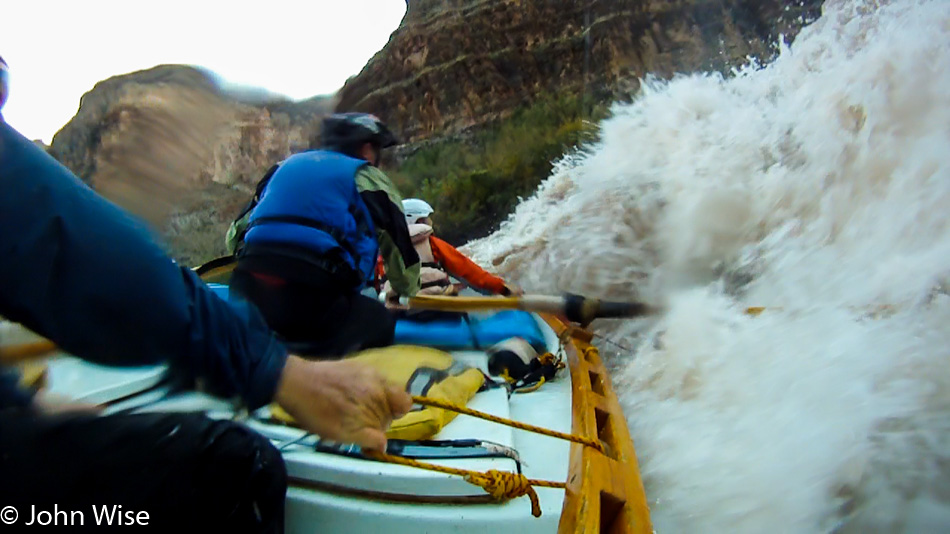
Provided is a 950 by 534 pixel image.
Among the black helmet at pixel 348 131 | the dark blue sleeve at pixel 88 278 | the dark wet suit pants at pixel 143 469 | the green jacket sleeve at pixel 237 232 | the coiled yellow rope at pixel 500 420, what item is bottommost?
the dark wet suit pants at pixel 143 469

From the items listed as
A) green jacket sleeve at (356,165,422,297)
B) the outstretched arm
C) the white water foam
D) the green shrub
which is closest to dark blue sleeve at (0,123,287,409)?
the white water foam

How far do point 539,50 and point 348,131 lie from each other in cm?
1583

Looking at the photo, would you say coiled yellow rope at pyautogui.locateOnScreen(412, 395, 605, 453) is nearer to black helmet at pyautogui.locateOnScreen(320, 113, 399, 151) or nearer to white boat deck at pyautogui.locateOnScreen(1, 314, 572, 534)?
white boat deck at pyautogui.locateOnScreen(1, 314, 572, 534)

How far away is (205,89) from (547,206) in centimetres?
628

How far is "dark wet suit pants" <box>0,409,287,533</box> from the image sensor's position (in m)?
0.79

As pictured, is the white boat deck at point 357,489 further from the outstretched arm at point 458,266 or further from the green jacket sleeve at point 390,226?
the outstretched arm at point 458,266

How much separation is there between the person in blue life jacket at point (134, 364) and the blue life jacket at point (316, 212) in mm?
1341

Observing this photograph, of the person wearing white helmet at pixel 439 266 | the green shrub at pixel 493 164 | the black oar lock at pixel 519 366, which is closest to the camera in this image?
the black oar lock at pixel 519 366

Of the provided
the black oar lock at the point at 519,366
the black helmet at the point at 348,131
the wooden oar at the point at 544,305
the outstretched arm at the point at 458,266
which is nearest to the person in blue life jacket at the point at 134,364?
the black oar lock at the point at 519,366

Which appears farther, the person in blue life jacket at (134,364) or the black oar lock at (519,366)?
the black oar lock at (519,366)

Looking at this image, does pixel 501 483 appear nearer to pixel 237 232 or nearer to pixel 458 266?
pixel 237 232

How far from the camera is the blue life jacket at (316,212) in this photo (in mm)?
2318

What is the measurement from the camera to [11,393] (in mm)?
798

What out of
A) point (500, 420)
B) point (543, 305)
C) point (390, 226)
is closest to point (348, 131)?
point (390, 226)
